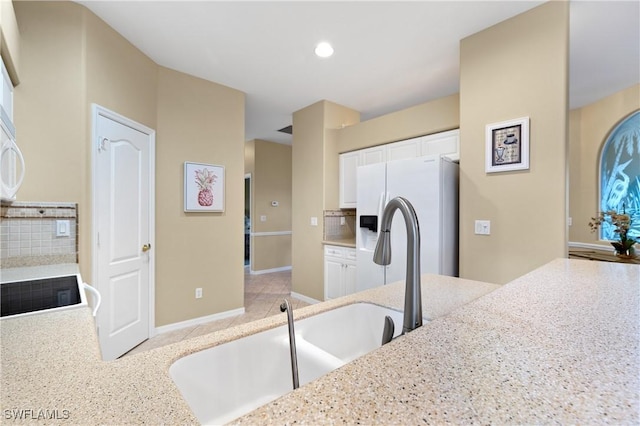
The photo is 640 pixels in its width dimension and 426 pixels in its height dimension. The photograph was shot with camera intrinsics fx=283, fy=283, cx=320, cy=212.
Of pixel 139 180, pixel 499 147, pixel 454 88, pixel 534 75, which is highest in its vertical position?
pixel 454 88

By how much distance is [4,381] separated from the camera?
603 millimetres

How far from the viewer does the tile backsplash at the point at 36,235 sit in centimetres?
173

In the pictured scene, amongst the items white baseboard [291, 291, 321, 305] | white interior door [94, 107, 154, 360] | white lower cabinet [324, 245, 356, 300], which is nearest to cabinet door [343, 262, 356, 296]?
white lower cabinet [324, 245, 356, 300]

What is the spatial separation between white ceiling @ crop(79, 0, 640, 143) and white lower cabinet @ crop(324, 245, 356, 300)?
199 cm

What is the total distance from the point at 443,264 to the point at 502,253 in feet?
1.46

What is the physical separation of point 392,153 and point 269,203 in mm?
3327

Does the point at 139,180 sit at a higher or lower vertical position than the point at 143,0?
lower

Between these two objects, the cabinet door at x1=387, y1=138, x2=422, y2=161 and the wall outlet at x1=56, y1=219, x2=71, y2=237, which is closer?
the wall outlet at x1=56, y1=219, x2=71, y2=237

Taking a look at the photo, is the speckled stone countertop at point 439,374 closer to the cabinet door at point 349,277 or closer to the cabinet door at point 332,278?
the cabinet door at point 349,277

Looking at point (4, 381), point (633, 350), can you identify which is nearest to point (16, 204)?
point (4, 381)

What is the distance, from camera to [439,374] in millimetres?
438

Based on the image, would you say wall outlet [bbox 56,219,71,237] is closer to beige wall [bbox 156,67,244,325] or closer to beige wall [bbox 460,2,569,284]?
beige wall [bbox 156,67,244,325]

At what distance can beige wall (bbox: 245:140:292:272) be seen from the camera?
5.84 meters

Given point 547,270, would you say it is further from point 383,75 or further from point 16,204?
point 16,204
